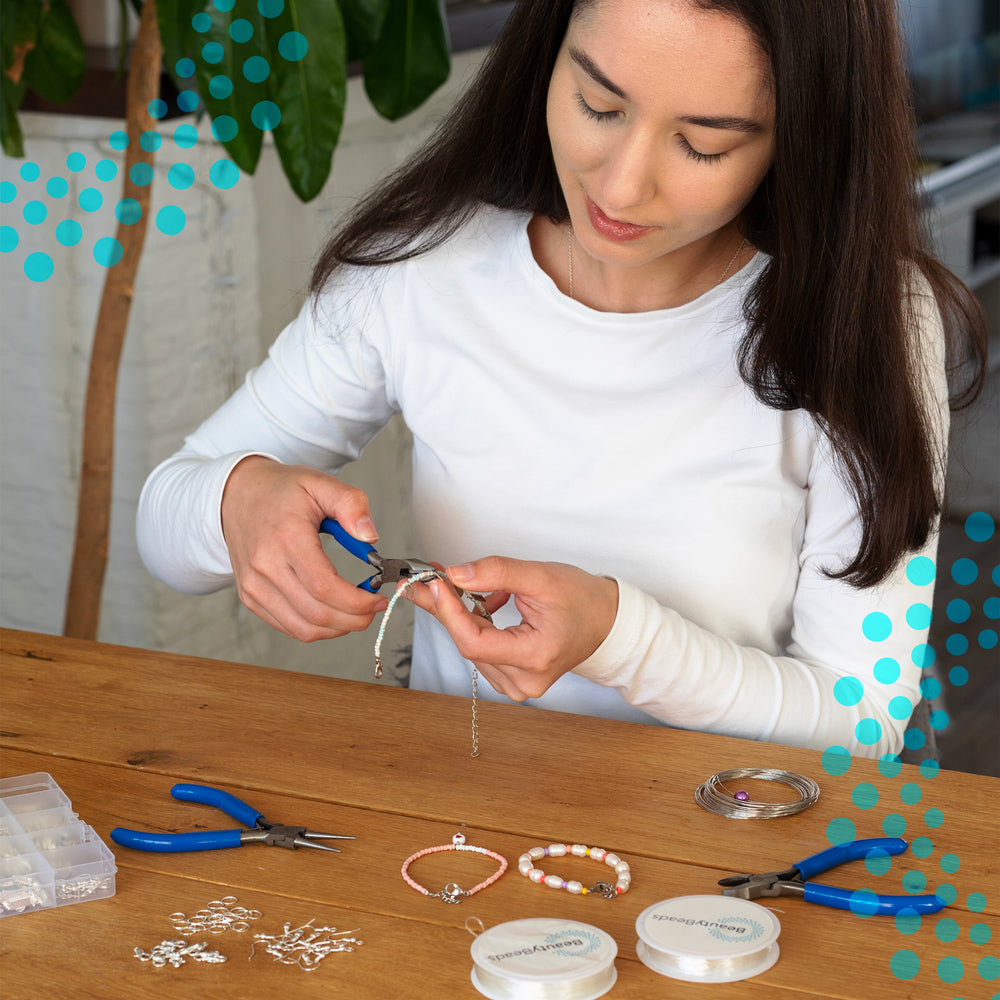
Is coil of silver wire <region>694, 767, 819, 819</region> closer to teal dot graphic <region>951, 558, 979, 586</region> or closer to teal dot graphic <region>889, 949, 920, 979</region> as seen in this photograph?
teal dot graphic <region>889, 949, 920, 979</region>

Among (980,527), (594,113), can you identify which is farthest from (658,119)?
(980,527)

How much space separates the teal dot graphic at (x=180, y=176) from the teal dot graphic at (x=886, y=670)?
1218mm

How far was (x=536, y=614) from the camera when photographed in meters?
0.84

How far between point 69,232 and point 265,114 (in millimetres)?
530

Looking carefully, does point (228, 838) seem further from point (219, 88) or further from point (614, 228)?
point (219, 88)

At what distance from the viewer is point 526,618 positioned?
852mm

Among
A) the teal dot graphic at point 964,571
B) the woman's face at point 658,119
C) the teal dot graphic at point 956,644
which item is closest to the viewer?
the woman's face at point 658,119

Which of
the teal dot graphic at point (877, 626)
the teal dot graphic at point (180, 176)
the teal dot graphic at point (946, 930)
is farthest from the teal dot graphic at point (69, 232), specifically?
the teal dot graphic at point (946, 930)

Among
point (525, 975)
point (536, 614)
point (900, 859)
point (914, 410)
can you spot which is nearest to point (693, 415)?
point (914, 410)

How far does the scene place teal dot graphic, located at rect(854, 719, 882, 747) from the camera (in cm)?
100

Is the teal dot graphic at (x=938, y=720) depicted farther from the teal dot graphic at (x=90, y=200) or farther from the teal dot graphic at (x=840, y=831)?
the teal dot graphic at (x=90, y=200)

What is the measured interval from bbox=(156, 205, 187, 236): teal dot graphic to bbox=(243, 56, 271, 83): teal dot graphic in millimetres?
453

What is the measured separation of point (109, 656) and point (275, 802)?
0.92 feet

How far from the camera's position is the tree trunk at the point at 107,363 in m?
1.56
